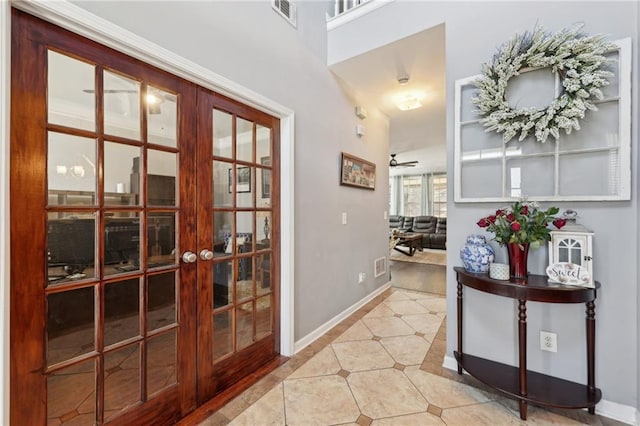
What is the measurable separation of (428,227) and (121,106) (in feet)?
28.0

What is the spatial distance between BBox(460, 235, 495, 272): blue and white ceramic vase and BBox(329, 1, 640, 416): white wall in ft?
0.51

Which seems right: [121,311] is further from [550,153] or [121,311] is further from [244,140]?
[550,153]

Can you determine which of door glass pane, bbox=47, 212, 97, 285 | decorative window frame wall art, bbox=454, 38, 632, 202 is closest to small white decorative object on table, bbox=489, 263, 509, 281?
decorative window frame wall art, bbox=454, 38, 632, 202

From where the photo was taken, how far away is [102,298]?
1.24m

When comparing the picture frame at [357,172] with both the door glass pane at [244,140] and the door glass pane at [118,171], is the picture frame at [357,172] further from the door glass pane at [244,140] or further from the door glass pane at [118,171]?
the door glass pane at [118,171]

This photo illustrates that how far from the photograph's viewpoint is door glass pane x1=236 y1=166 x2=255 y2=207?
1849mm

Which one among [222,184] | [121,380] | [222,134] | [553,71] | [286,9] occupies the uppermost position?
[286,9]

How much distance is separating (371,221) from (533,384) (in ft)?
7.19

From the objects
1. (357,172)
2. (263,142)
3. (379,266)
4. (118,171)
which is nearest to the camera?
(118,171)

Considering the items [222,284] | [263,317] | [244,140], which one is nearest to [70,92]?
[244,140]

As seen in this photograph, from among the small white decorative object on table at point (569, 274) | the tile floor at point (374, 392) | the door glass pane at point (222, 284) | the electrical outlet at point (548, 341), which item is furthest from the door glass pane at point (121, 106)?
the electrical outlet at point (548, 341)

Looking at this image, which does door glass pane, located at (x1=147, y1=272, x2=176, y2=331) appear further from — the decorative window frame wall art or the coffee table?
the coffee table

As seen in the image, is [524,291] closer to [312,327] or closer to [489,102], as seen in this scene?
[489,102]

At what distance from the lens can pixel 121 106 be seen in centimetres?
130
